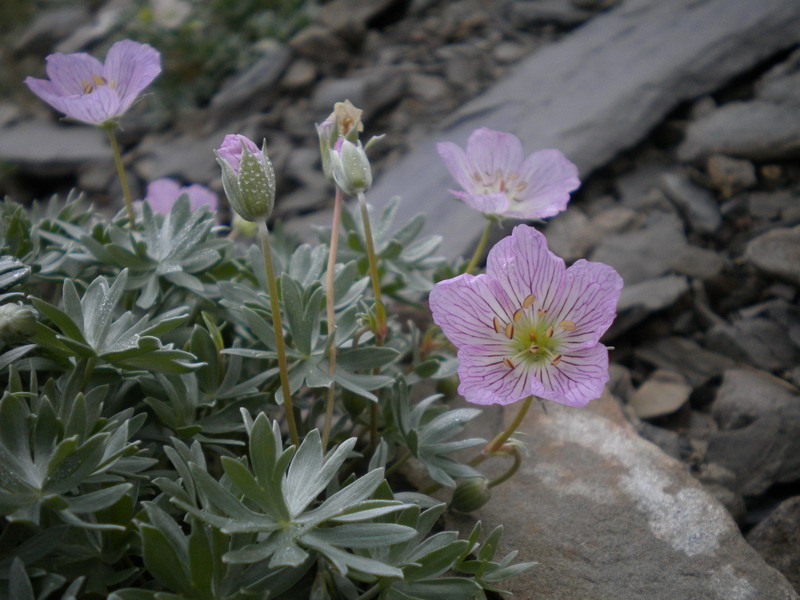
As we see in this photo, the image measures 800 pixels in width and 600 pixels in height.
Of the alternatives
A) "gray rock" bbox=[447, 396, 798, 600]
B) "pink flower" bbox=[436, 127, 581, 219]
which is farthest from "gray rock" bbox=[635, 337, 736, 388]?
"pink flower" bbox=[436, 127, 581, 219]

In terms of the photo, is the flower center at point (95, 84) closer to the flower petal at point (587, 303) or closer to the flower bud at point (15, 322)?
the flower bud at point (15, 322)

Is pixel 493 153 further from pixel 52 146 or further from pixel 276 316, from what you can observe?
pixel 52 146

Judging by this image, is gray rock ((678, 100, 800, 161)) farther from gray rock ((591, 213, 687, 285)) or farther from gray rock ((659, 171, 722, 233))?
gray rock ((591, 213, 687, 285))

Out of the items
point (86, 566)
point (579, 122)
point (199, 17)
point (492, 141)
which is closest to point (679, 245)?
point (579, 122)

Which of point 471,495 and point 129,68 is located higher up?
point 129,68

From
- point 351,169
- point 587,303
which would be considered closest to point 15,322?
point 351,169

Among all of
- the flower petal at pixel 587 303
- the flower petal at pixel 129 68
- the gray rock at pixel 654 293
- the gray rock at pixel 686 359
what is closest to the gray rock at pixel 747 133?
the gray rock at pixel 654 293
